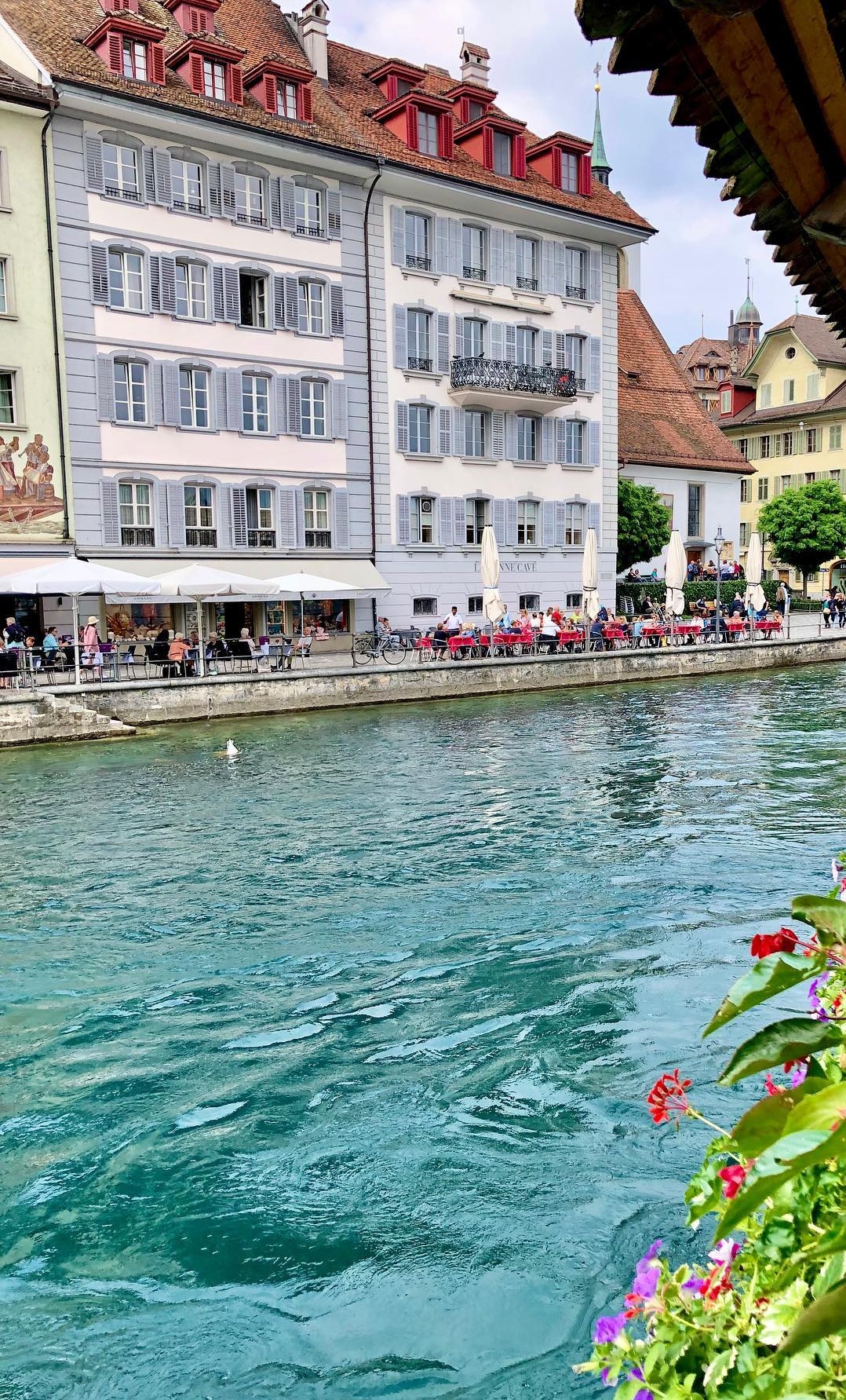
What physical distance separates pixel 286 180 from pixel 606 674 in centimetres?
1559

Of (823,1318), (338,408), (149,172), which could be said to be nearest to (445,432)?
(338,408)

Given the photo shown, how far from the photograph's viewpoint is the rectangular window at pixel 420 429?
110 feet

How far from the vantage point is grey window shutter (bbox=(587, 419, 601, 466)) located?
3803 cm

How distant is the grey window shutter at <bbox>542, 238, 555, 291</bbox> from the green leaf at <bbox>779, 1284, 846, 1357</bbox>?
124ft

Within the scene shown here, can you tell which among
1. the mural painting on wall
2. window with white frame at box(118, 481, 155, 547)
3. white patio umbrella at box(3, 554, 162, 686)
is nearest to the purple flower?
white patio umbrella at box(3, 554, 162, 686)

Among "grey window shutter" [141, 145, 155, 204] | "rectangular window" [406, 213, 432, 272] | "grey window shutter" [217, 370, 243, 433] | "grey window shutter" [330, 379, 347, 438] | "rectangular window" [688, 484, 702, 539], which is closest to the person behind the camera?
"grey window shutter" [141, 145, 155, 204]

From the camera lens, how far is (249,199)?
29812 mm

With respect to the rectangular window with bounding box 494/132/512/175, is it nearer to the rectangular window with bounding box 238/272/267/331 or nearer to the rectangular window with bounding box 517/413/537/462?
the rectangular window with bounding box 517/413/537/462

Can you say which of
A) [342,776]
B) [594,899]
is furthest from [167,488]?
[594,899]

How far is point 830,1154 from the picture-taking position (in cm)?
121

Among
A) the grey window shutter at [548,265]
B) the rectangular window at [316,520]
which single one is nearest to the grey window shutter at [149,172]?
the rectangular window at [316,520]

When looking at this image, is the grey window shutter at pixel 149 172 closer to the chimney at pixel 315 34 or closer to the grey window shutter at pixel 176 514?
the grey window shutter at pixel 176 514

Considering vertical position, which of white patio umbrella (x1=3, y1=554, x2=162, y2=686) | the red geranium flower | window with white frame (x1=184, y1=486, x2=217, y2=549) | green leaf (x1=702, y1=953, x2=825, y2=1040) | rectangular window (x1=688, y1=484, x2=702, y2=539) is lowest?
the red geranium flower

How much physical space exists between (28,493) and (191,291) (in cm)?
698
